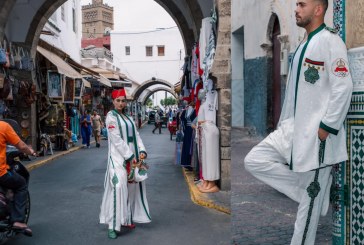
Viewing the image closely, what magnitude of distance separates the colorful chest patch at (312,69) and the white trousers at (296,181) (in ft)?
1.88

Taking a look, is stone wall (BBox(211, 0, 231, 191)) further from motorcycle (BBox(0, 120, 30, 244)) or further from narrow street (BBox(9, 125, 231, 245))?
motorcycle (BBox(0, 120, 30, 244))

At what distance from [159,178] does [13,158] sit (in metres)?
4.82

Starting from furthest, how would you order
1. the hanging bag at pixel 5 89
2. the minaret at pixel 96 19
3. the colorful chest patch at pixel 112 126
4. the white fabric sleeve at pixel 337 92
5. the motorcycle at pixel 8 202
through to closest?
1. the minaret at pixel 96 19
2. the hanging bag at pixel 5 89
3. the colorful chest patch at pixel 112 126
4. the motorcycle at pixel 8 202
5. the white fabric sleeve at pixel 337 92

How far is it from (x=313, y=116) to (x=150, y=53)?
44.6 metres

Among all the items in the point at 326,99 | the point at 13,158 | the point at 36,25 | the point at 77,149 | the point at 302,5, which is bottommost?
the point at 77,149

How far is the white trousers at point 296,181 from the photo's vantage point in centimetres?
343

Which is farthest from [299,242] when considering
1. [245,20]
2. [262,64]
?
[245,20]

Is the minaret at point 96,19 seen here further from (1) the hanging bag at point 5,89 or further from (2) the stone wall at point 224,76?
(2) the stone wall at point 224,76

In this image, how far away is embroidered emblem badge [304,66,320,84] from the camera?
129 inches

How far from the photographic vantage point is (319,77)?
10.8ft

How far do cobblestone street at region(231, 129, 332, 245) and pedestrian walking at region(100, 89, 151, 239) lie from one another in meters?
1.21

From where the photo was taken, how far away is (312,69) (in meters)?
3.29

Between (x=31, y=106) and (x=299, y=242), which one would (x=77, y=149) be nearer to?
(x=31, y=106)

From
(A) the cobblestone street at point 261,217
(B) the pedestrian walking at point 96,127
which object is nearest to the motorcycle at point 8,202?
(A) the cobblestone street at point 261,217
